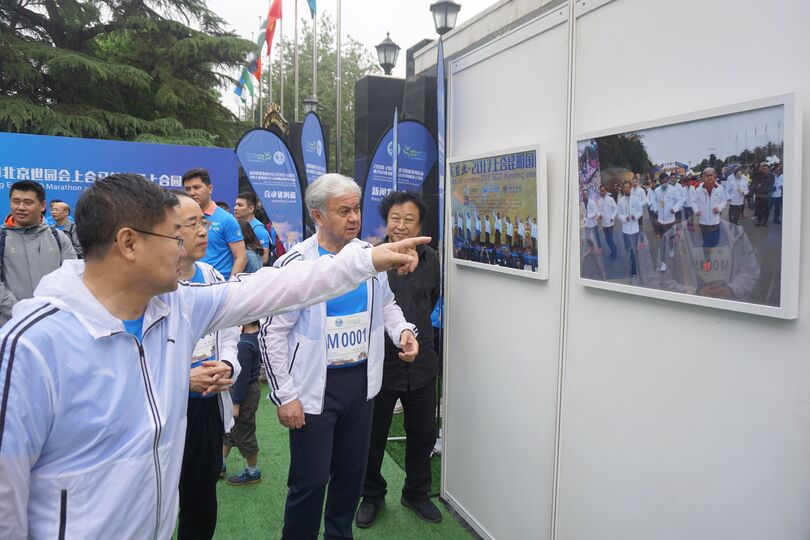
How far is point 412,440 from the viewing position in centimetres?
323

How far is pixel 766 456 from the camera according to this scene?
1.61 meters

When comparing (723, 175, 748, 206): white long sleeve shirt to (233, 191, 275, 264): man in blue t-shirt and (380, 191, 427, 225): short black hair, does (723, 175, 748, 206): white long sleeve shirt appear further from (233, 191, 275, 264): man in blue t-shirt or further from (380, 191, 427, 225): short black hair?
(233, 191, 275, 264): man in blue t-shirt

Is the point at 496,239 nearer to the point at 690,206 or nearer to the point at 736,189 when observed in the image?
the point at 690,206

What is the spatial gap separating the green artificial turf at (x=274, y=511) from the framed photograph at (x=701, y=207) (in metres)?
1.81

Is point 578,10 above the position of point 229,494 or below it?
above

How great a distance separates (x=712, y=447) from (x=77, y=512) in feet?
5.84

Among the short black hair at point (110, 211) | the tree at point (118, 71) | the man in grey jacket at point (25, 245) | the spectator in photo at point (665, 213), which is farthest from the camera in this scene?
the tree at point (118, 71)

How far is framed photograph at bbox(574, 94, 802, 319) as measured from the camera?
4.87 feet

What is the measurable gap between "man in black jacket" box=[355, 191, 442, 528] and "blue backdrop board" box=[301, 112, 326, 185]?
2.10 metres

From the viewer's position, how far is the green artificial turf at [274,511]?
9.94 feet

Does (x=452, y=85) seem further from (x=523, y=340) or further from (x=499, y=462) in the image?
(x=499, y=462)

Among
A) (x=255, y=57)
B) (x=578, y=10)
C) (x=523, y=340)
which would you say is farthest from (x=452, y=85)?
(x=255, y=57)

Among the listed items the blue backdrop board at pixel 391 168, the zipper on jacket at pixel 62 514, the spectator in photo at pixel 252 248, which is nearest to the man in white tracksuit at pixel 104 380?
the zipper on jacket at pixel 62 514

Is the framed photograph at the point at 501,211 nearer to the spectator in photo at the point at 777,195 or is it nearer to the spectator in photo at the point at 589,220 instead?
the spectator in photo at the point at 589,220
